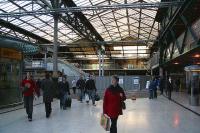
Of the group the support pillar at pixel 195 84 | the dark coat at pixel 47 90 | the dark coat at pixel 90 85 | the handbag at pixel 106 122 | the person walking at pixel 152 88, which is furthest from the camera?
the person walking at pixel 152 88

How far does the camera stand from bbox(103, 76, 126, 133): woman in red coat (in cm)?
778

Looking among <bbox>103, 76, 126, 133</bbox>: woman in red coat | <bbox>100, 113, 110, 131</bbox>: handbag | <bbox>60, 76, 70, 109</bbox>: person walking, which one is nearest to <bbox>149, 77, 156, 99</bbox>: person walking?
<bbox>60, 76, 70, 109</bbox>: person walking

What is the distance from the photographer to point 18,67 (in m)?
17.9

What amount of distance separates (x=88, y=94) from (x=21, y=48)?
4.75m

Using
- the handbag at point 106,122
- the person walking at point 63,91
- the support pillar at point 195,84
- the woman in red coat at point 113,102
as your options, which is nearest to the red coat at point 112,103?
the woman in red coat at point 113,102

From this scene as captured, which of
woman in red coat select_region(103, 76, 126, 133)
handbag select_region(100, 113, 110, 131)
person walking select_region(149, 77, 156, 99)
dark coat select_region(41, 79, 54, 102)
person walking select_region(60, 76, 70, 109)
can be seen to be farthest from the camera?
person walking select_region(149, 77, 156, 99)

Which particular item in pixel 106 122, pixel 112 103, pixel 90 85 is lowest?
pixel 106 122

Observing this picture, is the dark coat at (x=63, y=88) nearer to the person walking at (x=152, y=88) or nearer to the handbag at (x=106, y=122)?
the handbag at (x=106, y=122)

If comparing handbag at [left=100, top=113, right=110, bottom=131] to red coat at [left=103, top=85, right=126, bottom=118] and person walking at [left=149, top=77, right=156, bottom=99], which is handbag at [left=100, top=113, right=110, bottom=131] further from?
person walking at [left=149, top=77, right=156, bottom=99]

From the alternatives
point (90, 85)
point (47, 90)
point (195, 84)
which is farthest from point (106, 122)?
point (195, 84)

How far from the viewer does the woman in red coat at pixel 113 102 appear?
778 cm

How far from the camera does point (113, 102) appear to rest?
7801 mm

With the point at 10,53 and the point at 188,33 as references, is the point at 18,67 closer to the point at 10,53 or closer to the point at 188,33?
the point at 10,53

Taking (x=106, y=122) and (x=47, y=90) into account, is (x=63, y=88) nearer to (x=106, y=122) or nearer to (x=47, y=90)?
(x=47, y=90)
